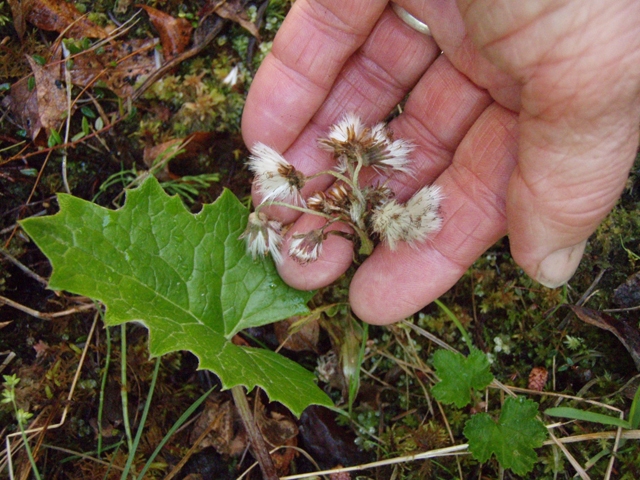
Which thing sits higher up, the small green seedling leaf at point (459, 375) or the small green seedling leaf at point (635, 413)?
the small green seedling leaf at point (635, 413)

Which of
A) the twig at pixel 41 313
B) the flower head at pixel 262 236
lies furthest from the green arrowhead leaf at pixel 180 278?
the twig at pixel 41 313

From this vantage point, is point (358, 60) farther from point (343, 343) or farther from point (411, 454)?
point (411, 454)

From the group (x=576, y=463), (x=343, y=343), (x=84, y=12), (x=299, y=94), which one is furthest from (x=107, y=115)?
(x=576, y=463)

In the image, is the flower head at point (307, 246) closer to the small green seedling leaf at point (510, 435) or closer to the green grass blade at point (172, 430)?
the green grass blade at point (172, 430)

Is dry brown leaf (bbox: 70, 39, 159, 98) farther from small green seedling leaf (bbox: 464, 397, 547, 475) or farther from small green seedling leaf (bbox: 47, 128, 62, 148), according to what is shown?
small green seedling leaf (bbox: 464, 397, 547, 475)

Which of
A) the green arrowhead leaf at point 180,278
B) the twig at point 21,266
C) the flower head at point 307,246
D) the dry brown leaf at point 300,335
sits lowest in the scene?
the twig at point 21,266

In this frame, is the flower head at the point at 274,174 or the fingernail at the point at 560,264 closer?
the fingernail at the point at 560,264

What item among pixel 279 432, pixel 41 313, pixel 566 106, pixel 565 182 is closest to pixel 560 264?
pixel 565 182
